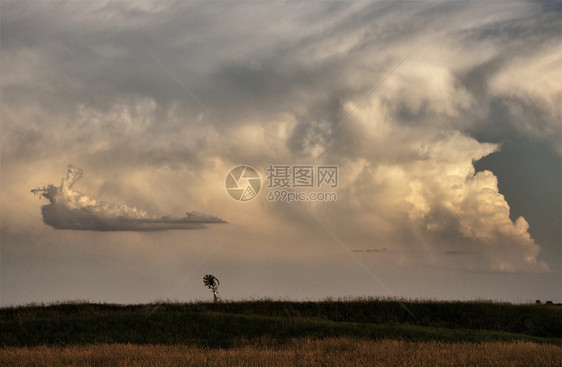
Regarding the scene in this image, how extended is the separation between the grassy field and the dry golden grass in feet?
0.18

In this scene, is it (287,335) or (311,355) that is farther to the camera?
(287,335)

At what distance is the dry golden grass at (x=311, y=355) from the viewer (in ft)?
65.8

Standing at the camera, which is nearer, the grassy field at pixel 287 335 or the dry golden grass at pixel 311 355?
the dry golden grass at pixel 311 355

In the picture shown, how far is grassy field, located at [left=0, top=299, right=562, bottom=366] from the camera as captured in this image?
21.4 m

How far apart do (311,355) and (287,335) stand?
7252 mm

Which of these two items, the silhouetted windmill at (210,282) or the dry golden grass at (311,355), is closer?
the dry golden grass at (311,355)

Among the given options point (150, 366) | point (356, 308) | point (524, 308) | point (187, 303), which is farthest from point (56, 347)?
point (524, 308)

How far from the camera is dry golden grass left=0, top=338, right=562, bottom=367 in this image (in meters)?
20.1

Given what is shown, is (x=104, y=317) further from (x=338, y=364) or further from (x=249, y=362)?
(x=338, y=364)

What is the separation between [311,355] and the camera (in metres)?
21.6

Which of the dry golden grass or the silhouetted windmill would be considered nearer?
the dry golden grass

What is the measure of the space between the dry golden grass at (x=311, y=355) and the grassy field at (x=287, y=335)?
54 mm

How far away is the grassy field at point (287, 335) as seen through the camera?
21359mm

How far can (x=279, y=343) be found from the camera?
2709 centimetres
